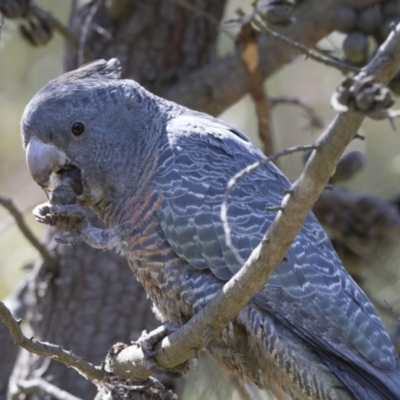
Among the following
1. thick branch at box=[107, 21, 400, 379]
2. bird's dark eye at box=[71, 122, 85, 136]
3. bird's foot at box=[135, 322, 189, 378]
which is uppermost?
bird's dark eye at box=[71, 122, 85, 136]

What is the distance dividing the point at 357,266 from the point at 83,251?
2.13 m

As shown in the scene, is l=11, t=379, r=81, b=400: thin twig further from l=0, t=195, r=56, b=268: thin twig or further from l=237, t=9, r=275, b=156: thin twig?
l=237, t=9, r=275, b=156: thin twig

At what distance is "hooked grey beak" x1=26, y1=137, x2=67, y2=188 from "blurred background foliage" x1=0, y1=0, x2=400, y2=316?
4.12 metres

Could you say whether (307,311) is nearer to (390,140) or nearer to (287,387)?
(287,387)

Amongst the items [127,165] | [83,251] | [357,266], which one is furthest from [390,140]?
[127,165]

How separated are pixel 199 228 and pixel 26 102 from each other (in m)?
6.13

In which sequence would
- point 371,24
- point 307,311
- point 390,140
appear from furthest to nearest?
1. point 390,140
2. point 371,24
3. point 307,311

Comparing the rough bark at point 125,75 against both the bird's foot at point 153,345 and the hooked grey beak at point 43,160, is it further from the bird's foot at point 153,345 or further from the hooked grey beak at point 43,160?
the bird's foot at point 153,345

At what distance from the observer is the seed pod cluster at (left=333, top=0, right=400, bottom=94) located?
18.5ft

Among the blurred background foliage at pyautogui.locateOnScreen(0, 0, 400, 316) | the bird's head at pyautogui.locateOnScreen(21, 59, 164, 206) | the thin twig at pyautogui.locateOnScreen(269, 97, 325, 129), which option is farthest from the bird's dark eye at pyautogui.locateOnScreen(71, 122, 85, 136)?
the blurred background foliage at pyautogui.locateOnScreen(0, 0, 400, 316)

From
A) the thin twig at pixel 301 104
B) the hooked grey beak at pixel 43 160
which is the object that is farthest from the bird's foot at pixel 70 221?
the thin twig at pixel 301 104

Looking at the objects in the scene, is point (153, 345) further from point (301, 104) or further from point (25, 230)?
point (301, 104)

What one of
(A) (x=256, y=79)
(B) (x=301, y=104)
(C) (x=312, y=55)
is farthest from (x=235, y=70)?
(C) (x=312, y=55)

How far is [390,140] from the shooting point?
10273 millimetres
